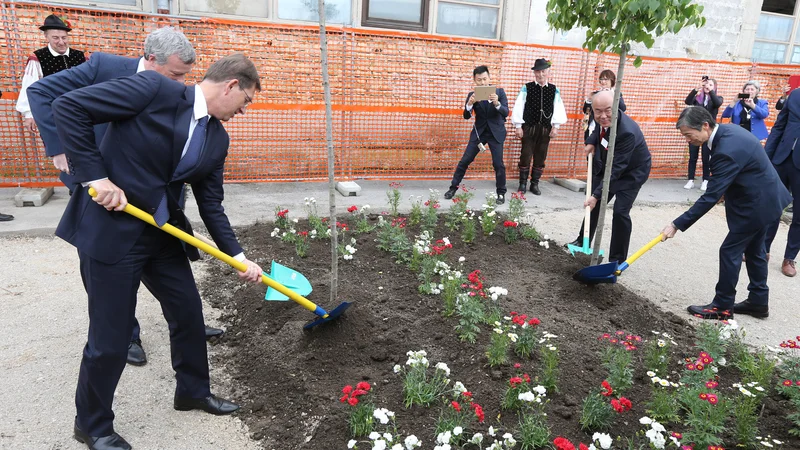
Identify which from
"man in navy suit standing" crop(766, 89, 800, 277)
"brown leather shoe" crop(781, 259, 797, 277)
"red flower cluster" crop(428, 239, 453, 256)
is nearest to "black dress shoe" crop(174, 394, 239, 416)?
"red flower cluster" crop(428, 239, 453, 256)

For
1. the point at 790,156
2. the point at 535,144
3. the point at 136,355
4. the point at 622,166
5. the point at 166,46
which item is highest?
the point at 166,46

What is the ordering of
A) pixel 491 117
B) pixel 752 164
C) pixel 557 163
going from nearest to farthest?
1. pixel 752 164
2. pixel 491 117
3. pixel 557 163

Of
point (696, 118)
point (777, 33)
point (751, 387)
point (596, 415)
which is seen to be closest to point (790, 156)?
point (696, 118)

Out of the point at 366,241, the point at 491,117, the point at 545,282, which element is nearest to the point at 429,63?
the point at 491,117

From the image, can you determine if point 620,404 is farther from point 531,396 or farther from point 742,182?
point 742,182

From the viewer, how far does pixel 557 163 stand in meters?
9.80

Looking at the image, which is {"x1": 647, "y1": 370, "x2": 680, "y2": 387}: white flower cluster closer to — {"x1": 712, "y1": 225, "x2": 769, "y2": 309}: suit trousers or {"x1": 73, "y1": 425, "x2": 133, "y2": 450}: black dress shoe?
{"x1": 712, "y1": 225, "x2": 769, "y2": 309}: suit trousers

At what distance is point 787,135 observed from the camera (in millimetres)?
5992

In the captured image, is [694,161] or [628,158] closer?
[628,158]

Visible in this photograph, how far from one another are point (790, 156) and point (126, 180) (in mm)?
6567

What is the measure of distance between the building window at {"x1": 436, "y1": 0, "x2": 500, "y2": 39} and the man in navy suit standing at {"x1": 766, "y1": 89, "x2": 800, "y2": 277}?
5.12 metres

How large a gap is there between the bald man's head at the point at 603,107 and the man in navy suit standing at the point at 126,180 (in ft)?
11.6

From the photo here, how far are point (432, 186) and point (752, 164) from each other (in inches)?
189

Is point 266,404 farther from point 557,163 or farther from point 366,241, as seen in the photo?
point 557,163
